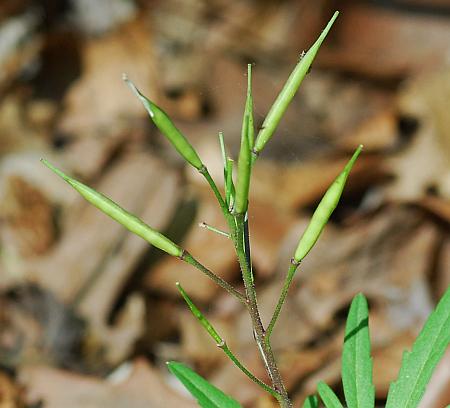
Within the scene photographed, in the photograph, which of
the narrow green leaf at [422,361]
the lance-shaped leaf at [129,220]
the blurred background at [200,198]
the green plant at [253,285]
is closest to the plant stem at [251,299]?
the green plant at [253,285]

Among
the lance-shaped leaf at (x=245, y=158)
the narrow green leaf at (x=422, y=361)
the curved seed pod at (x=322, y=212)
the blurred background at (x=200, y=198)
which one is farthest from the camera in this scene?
the blurred background at (x=200, y=198)

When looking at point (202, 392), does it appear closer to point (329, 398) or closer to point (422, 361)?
point (329, 398)

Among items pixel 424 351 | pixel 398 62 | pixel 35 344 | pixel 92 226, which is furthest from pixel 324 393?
pixel 398 62

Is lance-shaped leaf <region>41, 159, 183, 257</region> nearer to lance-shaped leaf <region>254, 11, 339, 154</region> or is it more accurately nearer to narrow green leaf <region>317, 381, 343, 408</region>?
lance-shaped leaf <region>254, 11, 339, 154</region>

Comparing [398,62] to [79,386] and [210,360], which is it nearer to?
[210,360]

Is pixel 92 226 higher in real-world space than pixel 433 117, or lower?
lower

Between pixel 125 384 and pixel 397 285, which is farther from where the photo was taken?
pixel 397 285

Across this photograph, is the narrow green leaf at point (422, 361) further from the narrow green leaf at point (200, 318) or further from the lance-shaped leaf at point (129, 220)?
the lance-shaped leaf at point (129, 220)

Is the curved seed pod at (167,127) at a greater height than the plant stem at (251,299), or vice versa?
the curved seed pod at (167,127)
